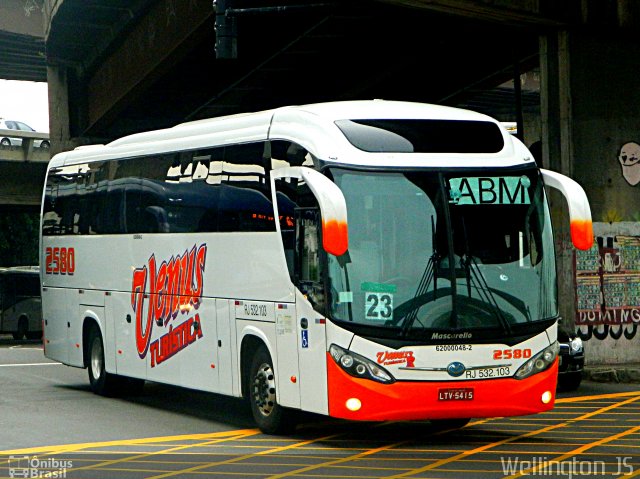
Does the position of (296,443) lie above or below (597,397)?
above

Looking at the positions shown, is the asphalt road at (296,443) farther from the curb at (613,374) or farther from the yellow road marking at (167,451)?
the curb at (613,374)

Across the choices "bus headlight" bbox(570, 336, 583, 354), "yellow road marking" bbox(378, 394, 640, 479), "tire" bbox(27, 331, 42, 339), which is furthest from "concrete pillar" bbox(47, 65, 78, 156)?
"yellow road marking" bbox(378, 394, 640, 479)

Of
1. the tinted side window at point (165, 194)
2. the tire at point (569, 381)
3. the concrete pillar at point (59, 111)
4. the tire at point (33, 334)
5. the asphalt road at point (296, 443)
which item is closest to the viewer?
the asphalt road at point (296, 443)

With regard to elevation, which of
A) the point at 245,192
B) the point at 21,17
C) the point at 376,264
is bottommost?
the point at 376,264

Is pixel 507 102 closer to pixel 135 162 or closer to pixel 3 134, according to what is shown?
pixel 3 134

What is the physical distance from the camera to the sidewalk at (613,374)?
64.9 ft

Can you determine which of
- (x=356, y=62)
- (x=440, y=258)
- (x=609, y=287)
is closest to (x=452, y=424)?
(x=440, y=258)

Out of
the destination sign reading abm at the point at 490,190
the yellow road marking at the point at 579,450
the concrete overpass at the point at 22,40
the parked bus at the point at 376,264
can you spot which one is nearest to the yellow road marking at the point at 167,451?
the parked bus at the point at 376,264

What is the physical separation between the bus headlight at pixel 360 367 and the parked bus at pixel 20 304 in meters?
32.9

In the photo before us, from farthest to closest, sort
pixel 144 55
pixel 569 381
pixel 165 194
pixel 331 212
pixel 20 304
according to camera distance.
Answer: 1. pixel 20 304
2. pixel 144 55
3. pixel 569 381
4. pixel 165 194
5. pixel 331 212

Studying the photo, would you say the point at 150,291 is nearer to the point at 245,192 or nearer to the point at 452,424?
the point at 245,192

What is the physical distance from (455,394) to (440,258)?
3.98 feet

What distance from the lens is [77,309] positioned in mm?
19547

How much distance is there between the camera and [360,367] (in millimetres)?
12234
